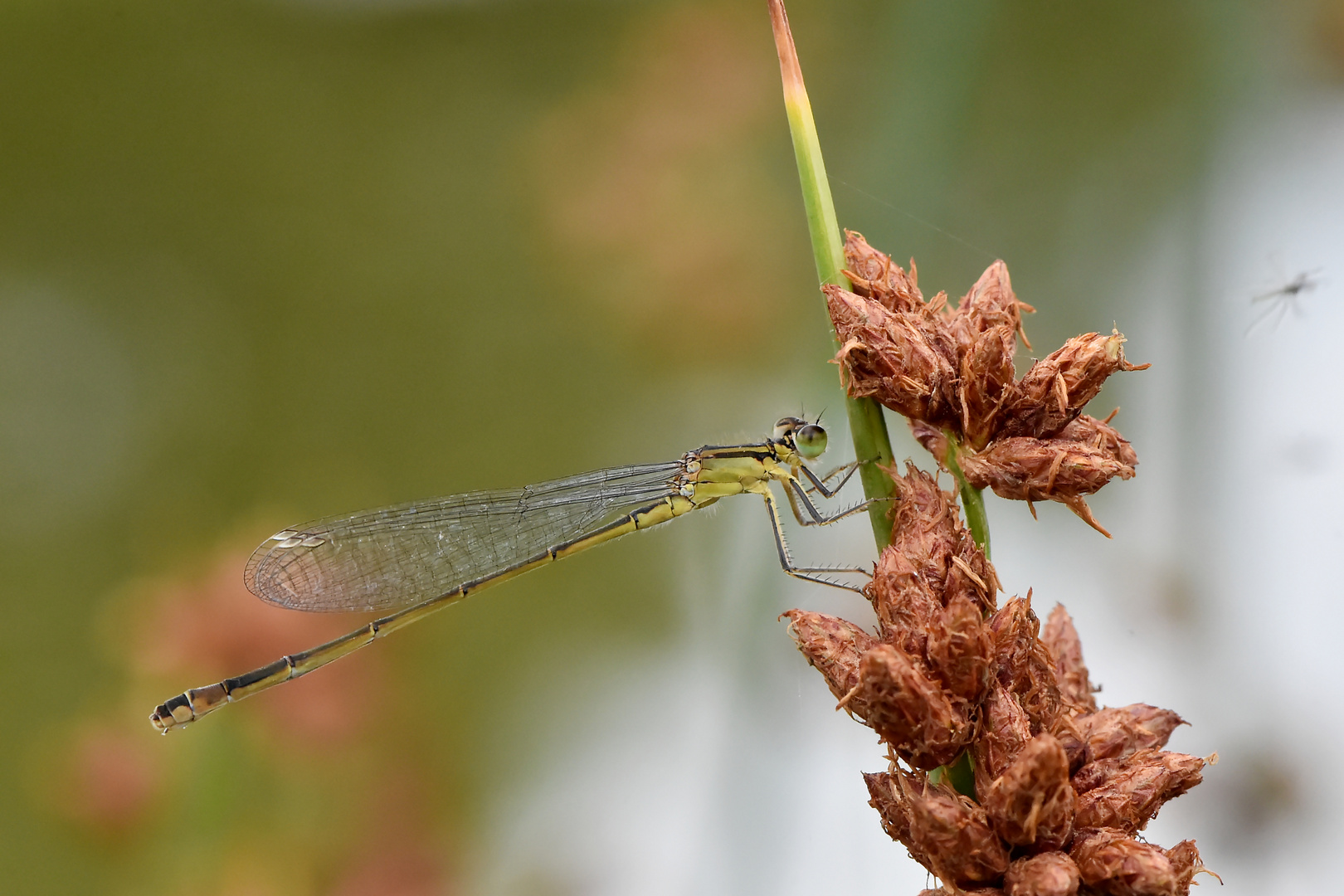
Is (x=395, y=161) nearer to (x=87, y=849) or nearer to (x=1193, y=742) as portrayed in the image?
(x=87, y=849)

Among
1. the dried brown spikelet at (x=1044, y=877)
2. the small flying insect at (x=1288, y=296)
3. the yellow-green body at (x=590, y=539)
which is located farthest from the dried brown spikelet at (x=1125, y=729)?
the small flying insect at (x=1288, y=296)

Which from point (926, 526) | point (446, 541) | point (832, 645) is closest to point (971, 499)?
point (926, 526)

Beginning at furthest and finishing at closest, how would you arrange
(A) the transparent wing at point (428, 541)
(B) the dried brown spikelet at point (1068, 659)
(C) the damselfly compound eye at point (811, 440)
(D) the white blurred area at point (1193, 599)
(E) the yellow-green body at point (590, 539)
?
(A) the transparent wing at point (428, 541)
(D) the white blurred area at point (1193, 599)
(E) the yellow-green body at point (590, 539)
(C) the damselfly compound eye at point (811, 440)
(B) the dried brown spikelet at point (1068, 659)

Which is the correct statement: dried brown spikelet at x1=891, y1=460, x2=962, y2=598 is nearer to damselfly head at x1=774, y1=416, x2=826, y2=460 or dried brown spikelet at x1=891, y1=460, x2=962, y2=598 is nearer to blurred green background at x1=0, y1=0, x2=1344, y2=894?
damselfly head at x1=774, y1=416, x2=826, y2=460

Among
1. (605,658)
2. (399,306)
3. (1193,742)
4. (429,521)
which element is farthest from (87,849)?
(1193,742)

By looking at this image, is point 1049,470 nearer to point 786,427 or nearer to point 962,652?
point 962,652

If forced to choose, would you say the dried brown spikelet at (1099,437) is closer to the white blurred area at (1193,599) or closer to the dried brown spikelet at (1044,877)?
the dried brown spikelet at (1044,877)
